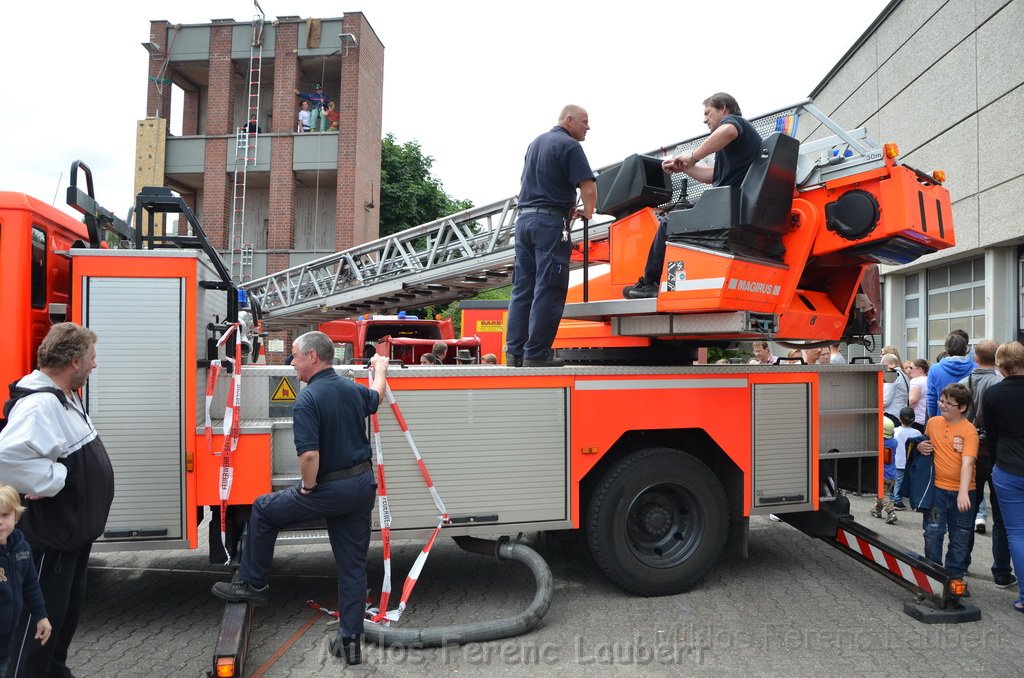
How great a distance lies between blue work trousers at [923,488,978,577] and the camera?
4938mm

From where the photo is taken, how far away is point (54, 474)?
116 inches

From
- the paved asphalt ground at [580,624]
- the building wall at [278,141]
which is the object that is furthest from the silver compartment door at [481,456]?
the building wall at [278,141]

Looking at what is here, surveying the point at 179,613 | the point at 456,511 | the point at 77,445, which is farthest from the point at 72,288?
the point at 456,511

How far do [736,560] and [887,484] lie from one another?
3777mm

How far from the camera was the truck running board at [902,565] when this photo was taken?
4.53 metres

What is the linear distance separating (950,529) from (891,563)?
576mm

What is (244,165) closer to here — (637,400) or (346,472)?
(637,400)

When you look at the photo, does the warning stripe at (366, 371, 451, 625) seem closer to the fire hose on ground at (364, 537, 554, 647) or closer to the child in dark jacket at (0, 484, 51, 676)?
the fire hose on ground at (364, 537, 554, 647)

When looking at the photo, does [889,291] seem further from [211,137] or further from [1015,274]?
[211,137]

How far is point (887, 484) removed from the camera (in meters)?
8.43

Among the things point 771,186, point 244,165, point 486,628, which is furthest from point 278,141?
point 486,628

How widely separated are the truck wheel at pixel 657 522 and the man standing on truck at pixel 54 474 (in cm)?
303

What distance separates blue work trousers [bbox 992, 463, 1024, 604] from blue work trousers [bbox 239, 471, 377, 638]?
4254mm

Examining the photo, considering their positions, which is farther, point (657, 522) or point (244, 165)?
point (244, 165)
